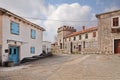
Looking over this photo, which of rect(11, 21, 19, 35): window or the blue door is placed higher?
rect(11, 21, 19, 35): window

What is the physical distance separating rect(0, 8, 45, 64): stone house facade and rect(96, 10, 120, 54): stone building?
11.1 metres

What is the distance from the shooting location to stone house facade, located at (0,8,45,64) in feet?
51.1

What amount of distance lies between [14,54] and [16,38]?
180 cm

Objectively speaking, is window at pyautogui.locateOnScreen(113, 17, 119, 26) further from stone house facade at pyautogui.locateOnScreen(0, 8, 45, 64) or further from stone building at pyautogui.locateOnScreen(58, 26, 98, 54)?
stone house facade at pyautogui.locateOnScreen(0, 8, 45, 64)

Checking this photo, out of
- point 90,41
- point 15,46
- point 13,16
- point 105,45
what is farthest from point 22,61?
point 90,41

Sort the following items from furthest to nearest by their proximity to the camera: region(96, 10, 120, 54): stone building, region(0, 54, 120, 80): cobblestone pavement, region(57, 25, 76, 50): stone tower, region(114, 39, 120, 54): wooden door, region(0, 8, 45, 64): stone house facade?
region(57, 25, 76, 50): stone tower < region(114, 39, 120, 54): wooden door < region(96, 10, 120, 54): stone building < region(0, 8, 45, 64): stone house facade < region(0, 54, 120, 80): cobblestone pavement

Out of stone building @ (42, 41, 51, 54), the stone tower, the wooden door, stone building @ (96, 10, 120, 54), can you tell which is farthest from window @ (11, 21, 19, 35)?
the stone tower

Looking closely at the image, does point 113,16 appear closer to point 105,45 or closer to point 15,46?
point 105,45

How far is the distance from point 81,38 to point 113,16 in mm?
16297

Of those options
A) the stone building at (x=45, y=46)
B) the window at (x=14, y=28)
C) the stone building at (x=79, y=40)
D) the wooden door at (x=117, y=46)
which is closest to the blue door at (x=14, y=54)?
the window at (x=14, y=28)

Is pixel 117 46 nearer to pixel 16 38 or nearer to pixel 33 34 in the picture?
pixel 33 34

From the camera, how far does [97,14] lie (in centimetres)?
2791

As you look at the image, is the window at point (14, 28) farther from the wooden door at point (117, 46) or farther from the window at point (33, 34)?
the wooden door at point (117, 46)

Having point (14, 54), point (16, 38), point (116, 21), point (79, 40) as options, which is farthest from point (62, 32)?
point (14, 54)
